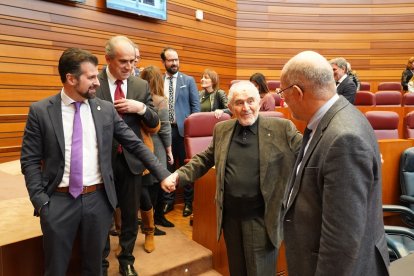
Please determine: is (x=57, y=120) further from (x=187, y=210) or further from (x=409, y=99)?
(x=409, y=99)

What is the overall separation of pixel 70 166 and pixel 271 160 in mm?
843

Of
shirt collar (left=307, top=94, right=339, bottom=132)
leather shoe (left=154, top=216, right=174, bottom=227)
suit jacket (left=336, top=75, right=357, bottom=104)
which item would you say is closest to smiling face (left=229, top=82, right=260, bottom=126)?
shirt collar (left=307, top=94, right=339, bottom=132)

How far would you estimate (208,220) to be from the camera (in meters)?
2.32

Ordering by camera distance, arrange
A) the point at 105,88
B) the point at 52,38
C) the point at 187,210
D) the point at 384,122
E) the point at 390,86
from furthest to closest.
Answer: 1. the point at 390,86
2. the point at 52,38
3. the point at 384,122
4. the point at 187,210
5. the point at 105,88

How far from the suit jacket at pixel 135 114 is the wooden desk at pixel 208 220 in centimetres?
57

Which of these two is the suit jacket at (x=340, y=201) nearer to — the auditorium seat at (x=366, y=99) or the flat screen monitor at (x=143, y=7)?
the flat screen monitor at (x=143, y=7)

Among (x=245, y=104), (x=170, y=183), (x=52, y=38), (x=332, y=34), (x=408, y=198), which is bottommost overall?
(x=408, y=198)

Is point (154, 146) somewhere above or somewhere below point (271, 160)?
below

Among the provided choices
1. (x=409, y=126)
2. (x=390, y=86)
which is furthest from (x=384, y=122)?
(x=390, y=86)

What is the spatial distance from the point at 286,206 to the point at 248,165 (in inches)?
18.4

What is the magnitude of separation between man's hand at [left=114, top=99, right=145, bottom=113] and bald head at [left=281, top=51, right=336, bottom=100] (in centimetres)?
94

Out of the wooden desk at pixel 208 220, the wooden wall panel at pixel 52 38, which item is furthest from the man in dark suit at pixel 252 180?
the wooden wall panel at pixel 52 38

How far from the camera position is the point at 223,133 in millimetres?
1619

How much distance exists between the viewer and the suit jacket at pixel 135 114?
1.76 metres
